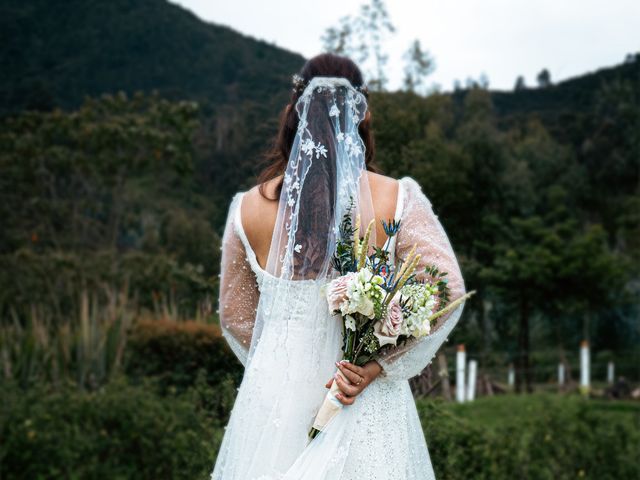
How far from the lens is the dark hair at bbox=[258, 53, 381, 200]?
2.80 metres

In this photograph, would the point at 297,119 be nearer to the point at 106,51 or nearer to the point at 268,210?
the point at 268,210

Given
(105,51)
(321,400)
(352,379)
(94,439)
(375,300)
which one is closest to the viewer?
(375,300)

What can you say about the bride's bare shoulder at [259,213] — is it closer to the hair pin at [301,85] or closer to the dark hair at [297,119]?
the dark hair at [297,119]

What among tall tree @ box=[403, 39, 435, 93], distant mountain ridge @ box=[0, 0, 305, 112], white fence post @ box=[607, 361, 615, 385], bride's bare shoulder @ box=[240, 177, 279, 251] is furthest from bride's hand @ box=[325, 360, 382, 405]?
distant mountain ridge @ box=[0, 0, 305, 112]

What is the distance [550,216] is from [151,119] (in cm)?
923

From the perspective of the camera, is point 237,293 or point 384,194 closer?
point 384,194

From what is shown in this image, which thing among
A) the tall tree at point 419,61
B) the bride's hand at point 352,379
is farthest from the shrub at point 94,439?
the tall tree at point 419,61

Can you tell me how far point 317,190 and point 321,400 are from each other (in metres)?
0.64

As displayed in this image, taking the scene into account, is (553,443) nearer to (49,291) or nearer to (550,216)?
(49,291)

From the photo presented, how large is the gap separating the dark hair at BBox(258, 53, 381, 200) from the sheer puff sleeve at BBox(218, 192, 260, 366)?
0.67 ft

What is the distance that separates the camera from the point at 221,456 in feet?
8.90

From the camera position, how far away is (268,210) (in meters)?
2.79

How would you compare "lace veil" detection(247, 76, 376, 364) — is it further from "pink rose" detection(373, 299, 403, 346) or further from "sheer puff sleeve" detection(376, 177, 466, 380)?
"pink rose" detection(373, 299, 403, 346)

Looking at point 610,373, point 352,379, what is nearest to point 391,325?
point 352,379
